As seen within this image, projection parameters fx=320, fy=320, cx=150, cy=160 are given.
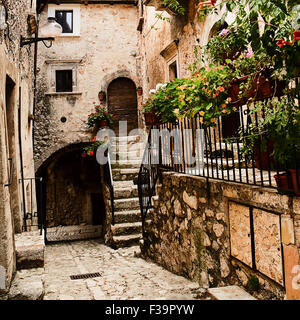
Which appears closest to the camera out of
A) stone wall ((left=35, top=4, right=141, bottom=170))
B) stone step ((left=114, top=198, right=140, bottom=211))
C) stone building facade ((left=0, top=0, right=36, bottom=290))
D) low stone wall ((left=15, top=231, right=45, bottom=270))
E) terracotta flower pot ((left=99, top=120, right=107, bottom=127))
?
stone building facade ((left=0, top=0, right=36, bottom=290))

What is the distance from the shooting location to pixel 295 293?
2.12 metres

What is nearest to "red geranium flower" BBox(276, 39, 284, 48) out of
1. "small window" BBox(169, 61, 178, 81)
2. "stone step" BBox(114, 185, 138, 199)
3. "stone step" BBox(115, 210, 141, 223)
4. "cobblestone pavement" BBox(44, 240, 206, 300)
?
"cobblestone pavement" BBox(44, 240, 206, 300)

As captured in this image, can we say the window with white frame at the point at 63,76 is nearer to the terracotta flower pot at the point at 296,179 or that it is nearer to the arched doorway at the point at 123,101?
the arched doorway at the point at 123,101

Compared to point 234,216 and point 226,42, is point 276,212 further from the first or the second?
point 226,42

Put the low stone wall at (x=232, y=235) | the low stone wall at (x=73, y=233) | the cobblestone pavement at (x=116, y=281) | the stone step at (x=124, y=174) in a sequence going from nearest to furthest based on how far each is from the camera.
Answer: the low stone wall at (x=232, y=235) < the cobblestone pavement at (x=116, y=281) < the stone step at (x=124, y=174) < the low stone wall at (x=73, y=233)

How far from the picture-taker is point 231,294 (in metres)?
2.59

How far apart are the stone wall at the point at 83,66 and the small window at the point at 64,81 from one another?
0.72ft

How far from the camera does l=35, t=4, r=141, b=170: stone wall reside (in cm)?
1185

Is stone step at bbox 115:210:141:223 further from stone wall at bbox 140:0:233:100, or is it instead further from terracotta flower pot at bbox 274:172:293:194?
terracotta flower pot at bbox 274:172:293:194

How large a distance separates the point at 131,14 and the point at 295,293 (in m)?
12.6

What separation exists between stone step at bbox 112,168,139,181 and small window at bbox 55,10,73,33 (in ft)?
22.2

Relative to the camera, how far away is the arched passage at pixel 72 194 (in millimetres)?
13586

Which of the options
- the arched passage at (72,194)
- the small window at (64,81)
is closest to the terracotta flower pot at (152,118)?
the small window at (64,81)
